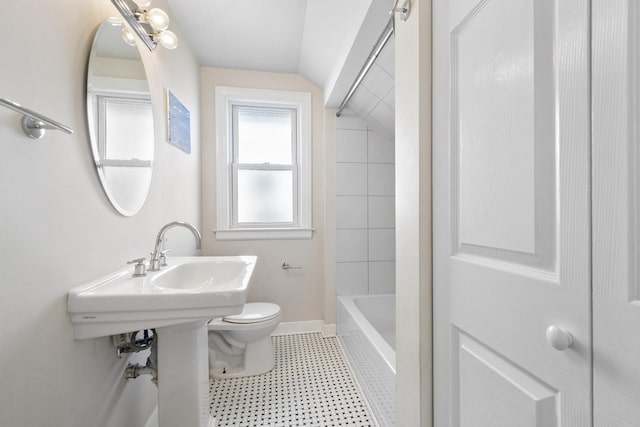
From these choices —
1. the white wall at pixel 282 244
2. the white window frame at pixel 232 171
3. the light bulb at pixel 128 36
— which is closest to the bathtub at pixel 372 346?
the white wall at pixel 282 244

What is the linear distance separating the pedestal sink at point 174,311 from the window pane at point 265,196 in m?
1.07

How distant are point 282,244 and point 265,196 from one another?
1.55ft

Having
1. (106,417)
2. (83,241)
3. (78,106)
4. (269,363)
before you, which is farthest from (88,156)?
(269,363)

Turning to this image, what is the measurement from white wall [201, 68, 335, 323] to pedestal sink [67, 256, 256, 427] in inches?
37.1

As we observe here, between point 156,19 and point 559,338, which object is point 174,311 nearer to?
point 559,338

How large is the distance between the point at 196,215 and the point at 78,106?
4.50 ft

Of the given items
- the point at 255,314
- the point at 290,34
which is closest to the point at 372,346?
the point at 255,314

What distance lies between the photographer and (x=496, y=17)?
24.3 inches

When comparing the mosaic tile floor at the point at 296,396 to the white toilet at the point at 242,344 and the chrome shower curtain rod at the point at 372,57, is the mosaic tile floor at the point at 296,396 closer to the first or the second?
the white toilet at the point at 242,344

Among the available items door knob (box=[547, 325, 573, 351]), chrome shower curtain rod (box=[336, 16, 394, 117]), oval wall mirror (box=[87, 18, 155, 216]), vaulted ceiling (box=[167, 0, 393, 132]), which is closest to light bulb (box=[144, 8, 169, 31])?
oval wall mirror (box=[87, 18, 155, 216])

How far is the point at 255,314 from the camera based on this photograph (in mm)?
1924

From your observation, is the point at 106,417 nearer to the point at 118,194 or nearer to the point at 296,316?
the point at 118,194

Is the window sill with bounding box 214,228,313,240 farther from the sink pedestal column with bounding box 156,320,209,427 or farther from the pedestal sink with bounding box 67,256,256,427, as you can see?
the sink pedestal column with bounding box 156,320,209,427

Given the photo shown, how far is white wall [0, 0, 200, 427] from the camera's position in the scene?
678 millimetres
